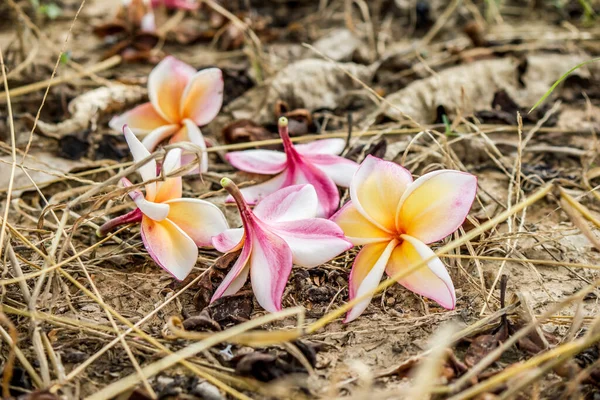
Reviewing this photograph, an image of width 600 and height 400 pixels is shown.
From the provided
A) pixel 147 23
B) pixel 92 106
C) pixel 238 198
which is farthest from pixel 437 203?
pixel 147 23

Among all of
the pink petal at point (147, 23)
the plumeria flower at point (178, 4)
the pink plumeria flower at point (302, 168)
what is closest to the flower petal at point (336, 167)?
the pink plumeria flower at point (302, 168)

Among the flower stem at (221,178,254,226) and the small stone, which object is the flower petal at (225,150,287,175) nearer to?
the flower stem at (221,178,254,226)

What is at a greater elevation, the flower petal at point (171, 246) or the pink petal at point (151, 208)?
the pink petal at point (151, 208)

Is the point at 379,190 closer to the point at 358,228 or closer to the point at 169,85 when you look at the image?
the point at 358,228

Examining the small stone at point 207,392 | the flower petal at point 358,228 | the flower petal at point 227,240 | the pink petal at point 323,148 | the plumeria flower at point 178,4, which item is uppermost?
the plumeria flower at point 178,4

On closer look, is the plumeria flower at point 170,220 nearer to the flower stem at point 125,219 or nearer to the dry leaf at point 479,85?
the flower stem at point 125,219

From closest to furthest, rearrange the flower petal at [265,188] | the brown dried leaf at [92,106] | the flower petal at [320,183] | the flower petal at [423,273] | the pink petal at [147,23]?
the flower petal at [423,273]
the flower petal at [320,183]
the flower petal at [265,188]
the brown dried leaf at [92,106]
the pink petal at [147,23]
